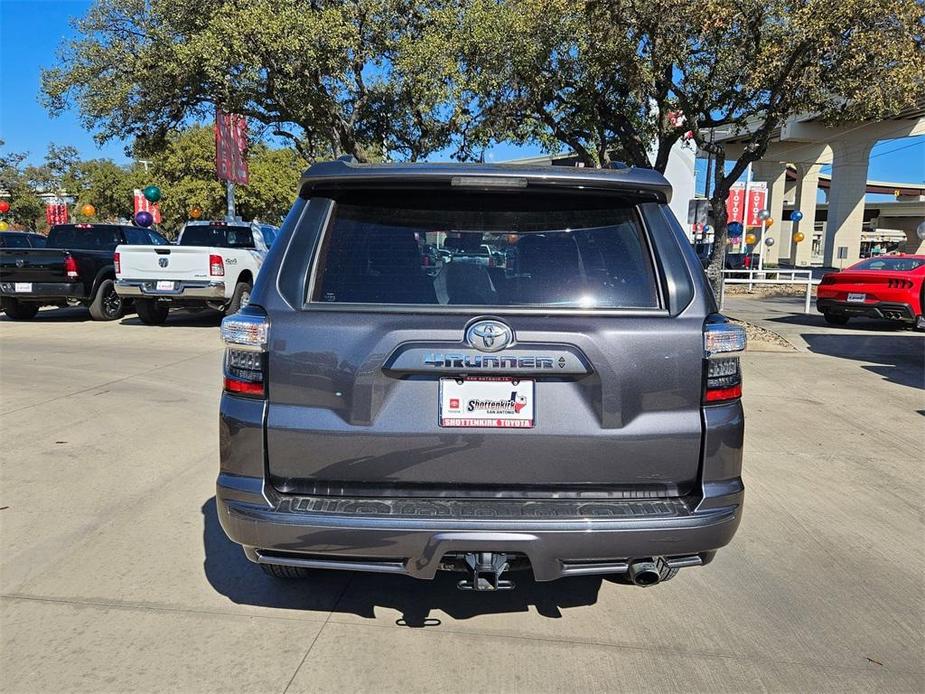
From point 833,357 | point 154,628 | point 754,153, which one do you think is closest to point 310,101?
point 754,153

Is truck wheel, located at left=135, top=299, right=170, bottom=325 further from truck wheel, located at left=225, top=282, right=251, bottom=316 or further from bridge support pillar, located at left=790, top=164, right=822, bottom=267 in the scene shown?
bridge support pillar, located at left=790, top=164, right=822, bottom=267

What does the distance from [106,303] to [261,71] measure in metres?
5.55

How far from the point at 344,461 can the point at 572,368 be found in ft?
2.88

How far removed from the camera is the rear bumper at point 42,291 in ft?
40.3

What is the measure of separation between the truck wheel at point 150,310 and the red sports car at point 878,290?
12746mm

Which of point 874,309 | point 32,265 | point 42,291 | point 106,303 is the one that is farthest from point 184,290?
point 874,309

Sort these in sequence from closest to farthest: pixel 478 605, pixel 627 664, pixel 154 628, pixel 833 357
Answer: pixel 627 664, pixel 154 628, pixel 478 605, pixel 833 357

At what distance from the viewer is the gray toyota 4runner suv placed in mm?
2436

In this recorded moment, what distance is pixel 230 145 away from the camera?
1717cm

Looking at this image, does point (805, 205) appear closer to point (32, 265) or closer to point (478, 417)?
point (32, 265)

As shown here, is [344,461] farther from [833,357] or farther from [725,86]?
[725,86]

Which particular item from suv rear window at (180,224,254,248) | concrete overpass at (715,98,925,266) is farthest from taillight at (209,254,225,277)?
concrete overpass at (715,98,925,266)

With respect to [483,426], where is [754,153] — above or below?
above

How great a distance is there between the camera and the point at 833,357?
10430 mm
